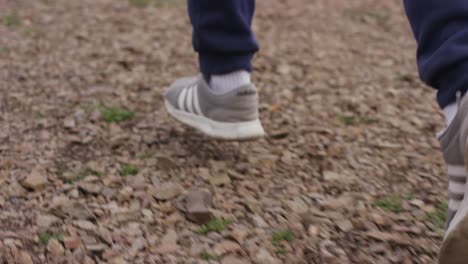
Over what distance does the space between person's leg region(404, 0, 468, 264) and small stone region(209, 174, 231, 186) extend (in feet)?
2.14

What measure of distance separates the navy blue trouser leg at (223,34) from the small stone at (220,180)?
275 millimetres

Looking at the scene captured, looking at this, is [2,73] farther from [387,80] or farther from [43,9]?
[387,80]

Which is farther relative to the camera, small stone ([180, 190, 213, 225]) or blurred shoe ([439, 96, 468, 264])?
small stone ([180, 190, 213, 225])

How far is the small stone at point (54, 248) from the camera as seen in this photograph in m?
1.38

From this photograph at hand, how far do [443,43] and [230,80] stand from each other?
0.73 metres

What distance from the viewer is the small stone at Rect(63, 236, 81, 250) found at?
1409 millimetres

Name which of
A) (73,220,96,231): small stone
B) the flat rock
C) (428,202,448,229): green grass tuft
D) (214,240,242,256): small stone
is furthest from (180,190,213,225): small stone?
(428,202,448,229): green grass tuft

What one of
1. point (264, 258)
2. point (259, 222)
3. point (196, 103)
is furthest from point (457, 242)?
point (196, 103)

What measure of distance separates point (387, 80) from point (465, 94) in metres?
1.61

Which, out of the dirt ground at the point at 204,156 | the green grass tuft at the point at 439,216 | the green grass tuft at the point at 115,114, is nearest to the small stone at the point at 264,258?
the dirt ground at the point at 204,156

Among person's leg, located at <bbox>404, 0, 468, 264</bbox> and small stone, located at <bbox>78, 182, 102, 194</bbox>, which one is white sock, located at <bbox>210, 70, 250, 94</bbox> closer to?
small stone, located at <bbox>78, 182, 102, 194</bbox>

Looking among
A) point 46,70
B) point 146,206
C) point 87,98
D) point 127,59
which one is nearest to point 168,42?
point 127,59

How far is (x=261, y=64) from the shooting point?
9.50 ft

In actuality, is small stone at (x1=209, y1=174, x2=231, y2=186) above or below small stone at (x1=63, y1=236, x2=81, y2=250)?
below
